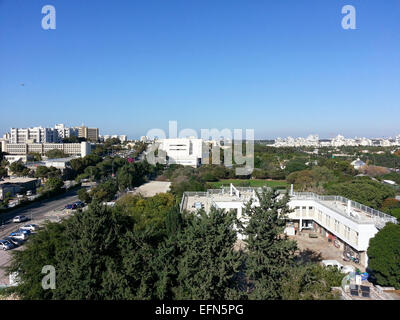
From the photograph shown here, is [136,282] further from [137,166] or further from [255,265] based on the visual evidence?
[137,166]

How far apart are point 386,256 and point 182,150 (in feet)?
109

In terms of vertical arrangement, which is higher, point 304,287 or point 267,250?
point 267,250

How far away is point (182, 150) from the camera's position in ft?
130

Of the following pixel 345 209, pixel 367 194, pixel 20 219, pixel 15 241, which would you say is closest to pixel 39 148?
pixel 20 219

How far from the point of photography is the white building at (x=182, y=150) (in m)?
38.9

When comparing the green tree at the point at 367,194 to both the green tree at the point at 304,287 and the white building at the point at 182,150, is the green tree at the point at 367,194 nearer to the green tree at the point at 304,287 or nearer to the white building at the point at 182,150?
the green tree at the point at 304,287

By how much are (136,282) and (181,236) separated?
1312 millimetres

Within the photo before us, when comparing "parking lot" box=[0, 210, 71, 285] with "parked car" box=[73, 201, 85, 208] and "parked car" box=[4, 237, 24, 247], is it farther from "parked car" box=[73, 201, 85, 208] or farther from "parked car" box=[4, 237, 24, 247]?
"parked car" box=[73, 201, 85, 208]

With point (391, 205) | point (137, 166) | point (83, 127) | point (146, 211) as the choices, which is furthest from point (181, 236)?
point (83, 127)

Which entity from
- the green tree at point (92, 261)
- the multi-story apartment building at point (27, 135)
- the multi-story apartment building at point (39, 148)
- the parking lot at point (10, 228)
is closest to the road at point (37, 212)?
the parking lot at point (10, 228)

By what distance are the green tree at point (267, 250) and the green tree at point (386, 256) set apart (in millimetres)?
3130

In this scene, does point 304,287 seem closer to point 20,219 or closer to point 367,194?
point 367,194

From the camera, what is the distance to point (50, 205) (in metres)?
18.4
